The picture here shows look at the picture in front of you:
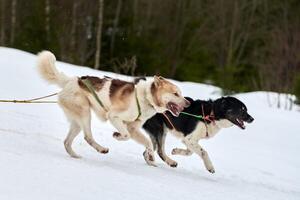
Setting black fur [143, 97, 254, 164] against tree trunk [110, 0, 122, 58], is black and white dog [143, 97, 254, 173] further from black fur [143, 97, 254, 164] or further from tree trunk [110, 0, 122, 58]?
tree trunk [110, 0, 122, 58]

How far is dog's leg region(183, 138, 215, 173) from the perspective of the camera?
20.7ft

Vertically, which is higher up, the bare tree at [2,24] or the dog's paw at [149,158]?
the dog's paw at [149,158]

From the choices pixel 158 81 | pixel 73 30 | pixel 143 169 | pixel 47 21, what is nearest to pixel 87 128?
pixel 143 169

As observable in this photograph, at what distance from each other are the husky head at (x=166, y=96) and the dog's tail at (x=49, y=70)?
0.90 m

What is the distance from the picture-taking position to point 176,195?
4.54 meters

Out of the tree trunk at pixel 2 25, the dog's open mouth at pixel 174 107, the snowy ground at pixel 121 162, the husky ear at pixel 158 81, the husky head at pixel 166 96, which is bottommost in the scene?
the tree trunk at pixel 2 25

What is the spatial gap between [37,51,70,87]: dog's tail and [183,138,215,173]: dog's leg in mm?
1558

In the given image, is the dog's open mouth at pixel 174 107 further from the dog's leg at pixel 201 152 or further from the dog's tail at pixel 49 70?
the dog's tail at pixel 49 70

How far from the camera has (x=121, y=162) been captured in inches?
237

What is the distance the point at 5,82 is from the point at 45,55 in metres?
5.10

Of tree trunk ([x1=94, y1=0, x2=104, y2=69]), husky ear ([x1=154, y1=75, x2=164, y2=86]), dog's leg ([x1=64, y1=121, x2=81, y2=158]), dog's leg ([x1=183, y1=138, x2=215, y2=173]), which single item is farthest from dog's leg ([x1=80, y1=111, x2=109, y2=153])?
tree trunk ([x1=94, y1=0, x2=104, y2=69])

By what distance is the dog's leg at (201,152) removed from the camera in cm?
632

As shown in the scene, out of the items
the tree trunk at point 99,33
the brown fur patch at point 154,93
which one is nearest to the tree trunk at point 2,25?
the tree trunk at point 99,33

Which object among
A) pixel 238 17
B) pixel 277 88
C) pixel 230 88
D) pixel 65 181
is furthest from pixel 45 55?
pixel 238 17
